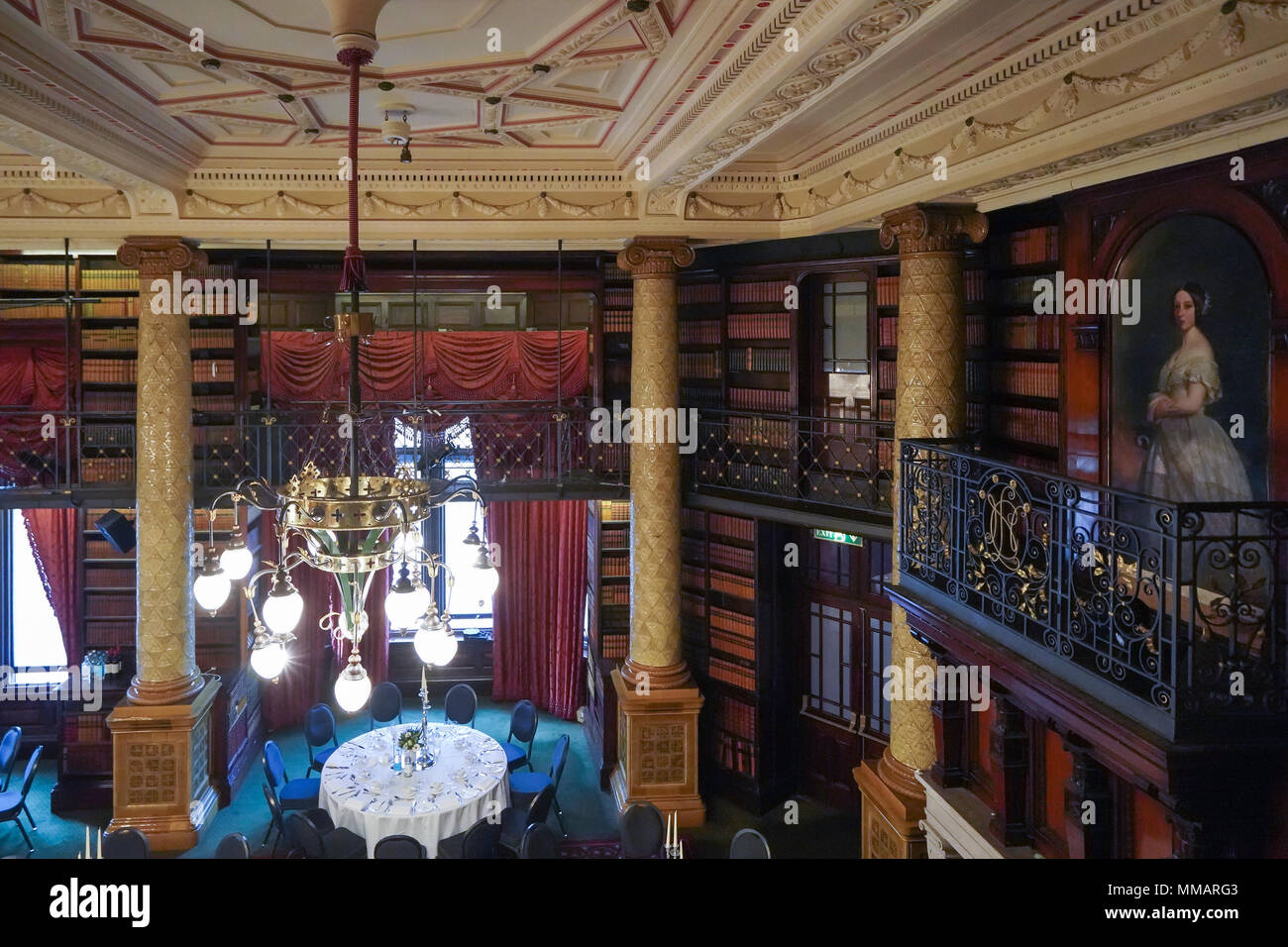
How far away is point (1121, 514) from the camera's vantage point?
5.25 m

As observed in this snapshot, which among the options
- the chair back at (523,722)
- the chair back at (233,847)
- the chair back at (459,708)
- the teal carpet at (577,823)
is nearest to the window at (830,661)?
the teal carpet at (577,823)

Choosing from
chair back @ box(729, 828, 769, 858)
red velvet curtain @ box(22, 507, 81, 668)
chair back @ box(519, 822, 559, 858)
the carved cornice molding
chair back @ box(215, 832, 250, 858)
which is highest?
the carved cornice molding

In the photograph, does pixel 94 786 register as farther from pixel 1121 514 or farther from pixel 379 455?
pixel 1121 514

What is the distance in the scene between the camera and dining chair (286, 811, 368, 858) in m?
6.24

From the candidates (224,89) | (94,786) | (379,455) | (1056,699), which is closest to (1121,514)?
(1056,699)

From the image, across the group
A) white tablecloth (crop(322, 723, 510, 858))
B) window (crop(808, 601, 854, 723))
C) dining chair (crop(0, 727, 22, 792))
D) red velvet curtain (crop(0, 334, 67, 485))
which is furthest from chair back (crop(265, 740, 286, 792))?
window (crop(808, 601, 854, 723))

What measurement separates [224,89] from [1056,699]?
17.1 feet

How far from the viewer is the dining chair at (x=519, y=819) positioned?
6.84 metres

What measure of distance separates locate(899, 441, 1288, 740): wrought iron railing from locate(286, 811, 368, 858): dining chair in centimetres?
392

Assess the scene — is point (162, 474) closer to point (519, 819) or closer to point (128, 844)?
point (128, 844)

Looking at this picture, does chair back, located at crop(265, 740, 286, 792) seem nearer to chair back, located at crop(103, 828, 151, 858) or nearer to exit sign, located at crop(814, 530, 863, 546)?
chair back, located at crop(103, 828, 151, 858)

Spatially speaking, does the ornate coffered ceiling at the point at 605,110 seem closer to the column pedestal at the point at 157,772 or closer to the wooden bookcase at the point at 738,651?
the wooden bookcase at the point at 738,651

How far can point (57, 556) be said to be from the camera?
909 centimetres

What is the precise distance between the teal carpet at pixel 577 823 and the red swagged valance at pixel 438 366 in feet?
11.7
